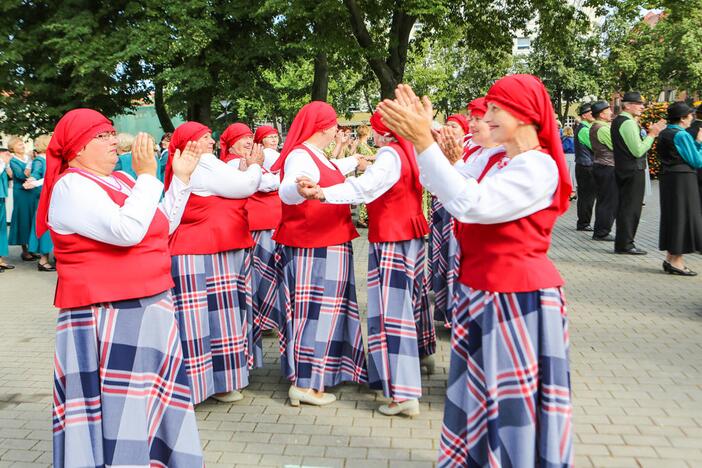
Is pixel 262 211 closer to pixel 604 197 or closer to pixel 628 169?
pixel 628 169

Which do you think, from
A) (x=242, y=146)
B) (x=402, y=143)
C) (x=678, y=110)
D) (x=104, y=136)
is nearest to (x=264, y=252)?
(x=242, y=146)

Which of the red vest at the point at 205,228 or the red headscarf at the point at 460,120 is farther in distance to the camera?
the red headscarf at the point at 460,120

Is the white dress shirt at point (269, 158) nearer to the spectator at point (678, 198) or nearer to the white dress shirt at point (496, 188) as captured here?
the white dress shirt at point (496, 188)

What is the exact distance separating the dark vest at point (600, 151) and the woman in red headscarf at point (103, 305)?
32.1 ft

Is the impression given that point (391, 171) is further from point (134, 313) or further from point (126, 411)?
point (126, 411)

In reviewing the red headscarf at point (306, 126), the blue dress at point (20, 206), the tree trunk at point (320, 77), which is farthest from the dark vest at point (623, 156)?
the tree trunk at point (320, 77)

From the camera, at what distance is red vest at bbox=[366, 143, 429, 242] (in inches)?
173

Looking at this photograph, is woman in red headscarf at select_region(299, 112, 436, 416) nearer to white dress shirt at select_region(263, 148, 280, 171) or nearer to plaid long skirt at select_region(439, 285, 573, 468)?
plaid long skirt at select_region(439, 285, 573, 468)

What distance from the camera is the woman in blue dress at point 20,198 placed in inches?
415

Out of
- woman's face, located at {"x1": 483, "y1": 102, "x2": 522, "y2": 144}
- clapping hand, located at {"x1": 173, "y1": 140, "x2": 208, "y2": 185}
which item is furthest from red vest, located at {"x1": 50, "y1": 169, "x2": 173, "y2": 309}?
woman's face, located at {"x1": 483, "y1": 102, "x2": 522, "y2": 144}

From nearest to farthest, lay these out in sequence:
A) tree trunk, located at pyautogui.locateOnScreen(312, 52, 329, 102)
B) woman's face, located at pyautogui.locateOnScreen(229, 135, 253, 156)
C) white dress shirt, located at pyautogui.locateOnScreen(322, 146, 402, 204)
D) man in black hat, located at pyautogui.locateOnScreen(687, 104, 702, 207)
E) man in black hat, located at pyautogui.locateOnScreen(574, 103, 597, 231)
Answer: white dress shirt, located at pyautogui.locateOnScreen(322, 146, 402, 204) → woman's face, located at pyautogui.locateOnScreen(229, 135, 253, 156) → man in black hat, located at pyautogui.locateOnScreen(687, 104, 702, 207) → man in black hat, located at pyautogui.locateOnScreen(574, 103, 597, 231) → tree trunk, located at pyautogui.locateOnScreen(312, 52, 329, 102)

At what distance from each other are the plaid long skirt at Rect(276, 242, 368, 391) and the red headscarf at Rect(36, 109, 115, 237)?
190cm

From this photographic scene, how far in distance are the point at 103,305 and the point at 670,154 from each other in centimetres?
785

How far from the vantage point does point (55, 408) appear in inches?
119
